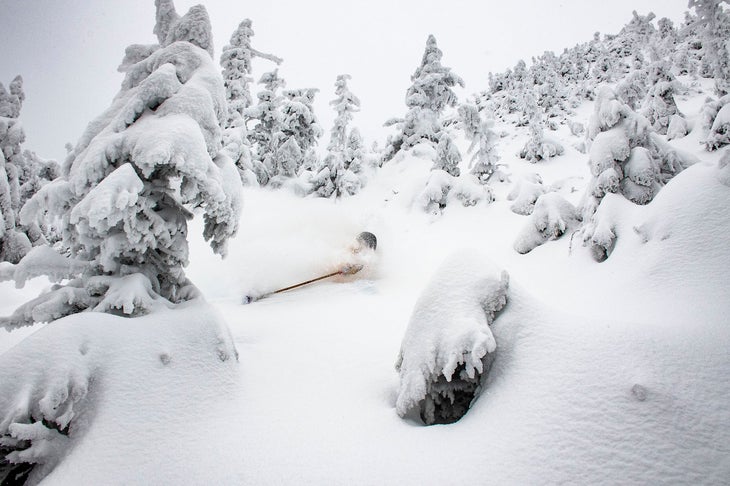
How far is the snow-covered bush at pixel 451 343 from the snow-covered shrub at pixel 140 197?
3.62 m

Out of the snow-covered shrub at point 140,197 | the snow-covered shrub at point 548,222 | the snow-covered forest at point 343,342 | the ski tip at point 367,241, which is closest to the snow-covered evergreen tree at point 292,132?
the ski tip at point 367,241

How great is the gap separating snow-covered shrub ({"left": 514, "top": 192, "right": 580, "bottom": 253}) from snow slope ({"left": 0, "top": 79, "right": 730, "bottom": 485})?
3.13m

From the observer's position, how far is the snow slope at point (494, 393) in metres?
2.40

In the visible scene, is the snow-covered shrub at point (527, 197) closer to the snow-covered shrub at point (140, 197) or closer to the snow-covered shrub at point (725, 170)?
the snow-covered shrub at point (725, 170)

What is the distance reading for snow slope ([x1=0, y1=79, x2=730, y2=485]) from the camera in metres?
2.40

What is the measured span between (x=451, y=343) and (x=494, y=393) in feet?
2.04

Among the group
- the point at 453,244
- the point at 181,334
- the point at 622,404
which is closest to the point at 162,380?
the point at 181,334

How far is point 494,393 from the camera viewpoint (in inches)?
129

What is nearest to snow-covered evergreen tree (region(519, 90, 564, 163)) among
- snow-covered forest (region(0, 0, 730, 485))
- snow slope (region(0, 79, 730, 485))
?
snow-covered forest (region(0, 0, 730, 485))

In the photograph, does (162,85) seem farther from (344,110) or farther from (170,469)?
(344,110)

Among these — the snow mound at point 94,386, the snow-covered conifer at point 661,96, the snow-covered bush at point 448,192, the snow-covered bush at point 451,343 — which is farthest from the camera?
the snow-covered conifer at point 661,96

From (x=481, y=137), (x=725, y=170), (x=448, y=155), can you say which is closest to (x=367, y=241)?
(x=448, y=155)

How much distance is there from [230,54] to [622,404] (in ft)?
93.0

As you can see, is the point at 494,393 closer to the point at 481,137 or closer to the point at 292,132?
the point at 481,137
